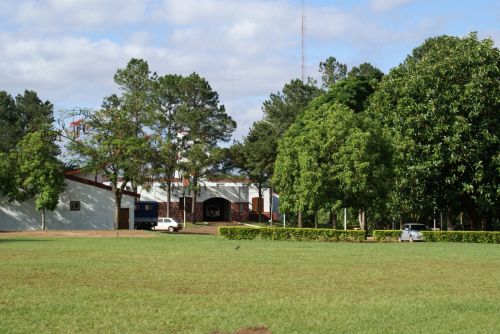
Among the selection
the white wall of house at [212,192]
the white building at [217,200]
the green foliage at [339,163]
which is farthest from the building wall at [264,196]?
the green foliage at [339,163]

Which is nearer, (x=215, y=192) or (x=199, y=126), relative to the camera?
(x=199, y=126)

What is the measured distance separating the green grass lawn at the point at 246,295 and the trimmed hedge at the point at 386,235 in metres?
19.5

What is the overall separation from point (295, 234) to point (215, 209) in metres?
44.1

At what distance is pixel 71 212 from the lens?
5850 cm

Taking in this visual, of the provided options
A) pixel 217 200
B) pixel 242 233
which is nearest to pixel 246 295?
pixel 242 233

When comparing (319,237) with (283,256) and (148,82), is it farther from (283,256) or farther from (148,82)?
(148,82)

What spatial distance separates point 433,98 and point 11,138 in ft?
212

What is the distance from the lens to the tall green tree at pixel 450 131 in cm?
4366

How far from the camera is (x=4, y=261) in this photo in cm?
2320

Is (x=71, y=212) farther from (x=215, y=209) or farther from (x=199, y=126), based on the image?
(x=215, y=209)

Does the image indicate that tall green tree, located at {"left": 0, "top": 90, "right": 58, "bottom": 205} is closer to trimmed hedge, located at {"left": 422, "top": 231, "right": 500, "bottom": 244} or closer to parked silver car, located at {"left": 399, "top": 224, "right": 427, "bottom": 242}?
parked silver car, located at {"left": 399, "top": 224, "right": 427, "bottom": 242}

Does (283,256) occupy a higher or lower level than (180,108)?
lower

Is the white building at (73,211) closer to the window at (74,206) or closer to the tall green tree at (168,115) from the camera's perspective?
the window at (74,206)

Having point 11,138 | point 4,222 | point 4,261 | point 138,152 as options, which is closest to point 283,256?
point 4,261
